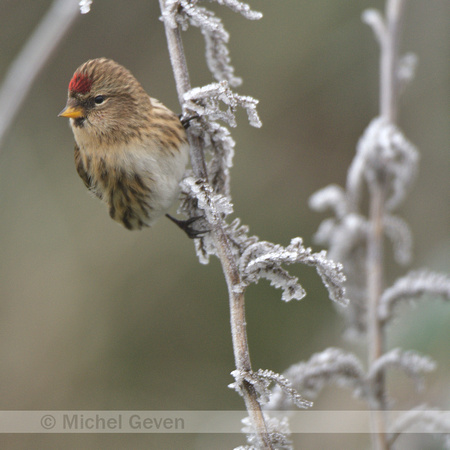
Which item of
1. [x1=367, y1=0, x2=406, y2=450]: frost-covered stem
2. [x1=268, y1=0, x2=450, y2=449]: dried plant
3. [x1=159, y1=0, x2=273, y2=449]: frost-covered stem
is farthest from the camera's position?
[x1=367, y1=0, x2=406, y2=450]: frost-covered stem

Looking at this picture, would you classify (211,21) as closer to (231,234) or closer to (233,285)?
(231,234)

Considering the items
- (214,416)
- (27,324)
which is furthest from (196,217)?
(27,324)

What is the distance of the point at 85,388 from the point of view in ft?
13.7

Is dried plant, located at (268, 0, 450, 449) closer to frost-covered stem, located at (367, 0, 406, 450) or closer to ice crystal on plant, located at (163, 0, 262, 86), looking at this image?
frost-covered stem, located at (367, 0, 406, 450)

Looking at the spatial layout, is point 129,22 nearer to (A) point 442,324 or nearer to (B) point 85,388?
(B) point 85,388

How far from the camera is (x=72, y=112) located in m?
1.81

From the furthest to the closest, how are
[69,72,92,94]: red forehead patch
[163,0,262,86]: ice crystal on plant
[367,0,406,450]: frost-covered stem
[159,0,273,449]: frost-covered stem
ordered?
[367,0,406,450]: frost-covered stem, [69,72,92,94]: red forehead patch, [163,0,262,86]: ice crystal on plant, [159,0,273,449]: frost-covered stem

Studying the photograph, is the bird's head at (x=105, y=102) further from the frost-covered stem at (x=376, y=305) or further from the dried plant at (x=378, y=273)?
the frost-covered stem at (x=376, y=305)

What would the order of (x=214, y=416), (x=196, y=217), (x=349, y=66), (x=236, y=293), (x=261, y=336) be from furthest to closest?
(x=261, y=336), (x=349, y=66), (x=214, y=416), (x=196, y=217), (x=236, y=293)

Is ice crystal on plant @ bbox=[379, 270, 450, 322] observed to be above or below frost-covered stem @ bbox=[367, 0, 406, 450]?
below

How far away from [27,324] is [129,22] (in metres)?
2.21

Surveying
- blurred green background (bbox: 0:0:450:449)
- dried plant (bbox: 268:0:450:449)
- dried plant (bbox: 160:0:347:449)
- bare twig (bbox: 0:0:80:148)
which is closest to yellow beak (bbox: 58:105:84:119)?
bare twig (bbox: 0:0:80:148)

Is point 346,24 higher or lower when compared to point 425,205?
higher

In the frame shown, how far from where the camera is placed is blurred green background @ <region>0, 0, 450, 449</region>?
13.4 ft
